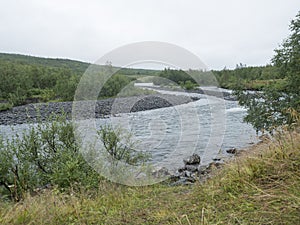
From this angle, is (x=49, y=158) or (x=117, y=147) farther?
(x=117, y=147)

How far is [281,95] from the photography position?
9.84 meters

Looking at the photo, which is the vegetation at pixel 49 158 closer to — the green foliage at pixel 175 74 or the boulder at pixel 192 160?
the green foliage at pixel 175 74

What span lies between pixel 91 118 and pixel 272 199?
1019 centimetres

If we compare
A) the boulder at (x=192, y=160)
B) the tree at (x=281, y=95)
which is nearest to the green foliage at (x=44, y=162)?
the boulder at (x=192, y=160)

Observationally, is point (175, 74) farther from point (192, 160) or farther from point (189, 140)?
point (189, 140)

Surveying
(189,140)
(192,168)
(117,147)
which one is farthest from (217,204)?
(189,140)

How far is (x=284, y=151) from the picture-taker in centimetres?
358

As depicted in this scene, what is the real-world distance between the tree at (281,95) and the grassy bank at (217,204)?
568 centimetres

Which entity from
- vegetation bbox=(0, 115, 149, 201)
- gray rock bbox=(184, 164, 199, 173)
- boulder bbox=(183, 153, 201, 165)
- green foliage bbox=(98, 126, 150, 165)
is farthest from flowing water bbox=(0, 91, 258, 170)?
vegetation bbox=(0, 115, 149, 201)

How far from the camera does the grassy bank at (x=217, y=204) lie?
2.57m

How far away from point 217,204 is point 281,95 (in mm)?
8179

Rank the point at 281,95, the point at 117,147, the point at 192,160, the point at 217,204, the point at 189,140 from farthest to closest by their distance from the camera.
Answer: the point at 189,140, the point at 192,160, the point at 281,95, the point at 117,147, the point at 217,204

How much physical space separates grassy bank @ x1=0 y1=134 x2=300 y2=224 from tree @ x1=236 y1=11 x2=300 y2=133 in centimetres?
568

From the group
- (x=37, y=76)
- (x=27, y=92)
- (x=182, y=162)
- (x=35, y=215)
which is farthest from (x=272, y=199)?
(x=37, y=76)
